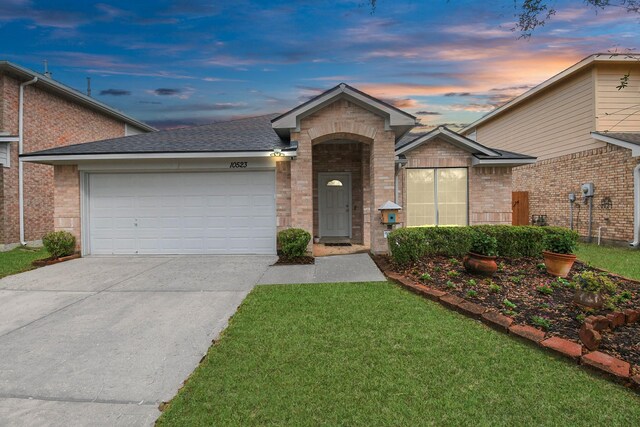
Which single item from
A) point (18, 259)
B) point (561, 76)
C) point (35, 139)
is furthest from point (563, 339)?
point (35, 139)

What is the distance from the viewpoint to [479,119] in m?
19.4

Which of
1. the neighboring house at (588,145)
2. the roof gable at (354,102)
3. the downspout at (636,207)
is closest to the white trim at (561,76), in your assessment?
the neighboring house at (588,145)

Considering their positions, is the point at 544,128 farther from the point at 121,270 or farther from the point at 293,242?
the point at 121,270

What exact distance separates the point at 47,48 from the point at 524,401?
65.3 ft

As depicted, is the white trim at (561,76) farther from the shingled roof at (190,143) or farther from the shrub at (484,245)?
the shingled roof at (190,143)

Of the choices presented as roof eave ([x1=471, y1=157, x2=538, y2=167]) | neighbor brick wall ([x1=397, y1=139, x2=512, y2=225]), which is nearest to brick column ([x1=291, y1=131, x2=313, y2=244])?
neighbor brick wall ([x1=397, y1=139, x2=512, y2=225])

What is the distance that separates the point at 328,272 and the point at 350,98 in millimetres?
4609

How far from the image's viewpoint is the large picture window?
405 inches

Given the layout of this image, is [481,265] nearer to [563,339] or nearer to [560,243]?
[560,243]

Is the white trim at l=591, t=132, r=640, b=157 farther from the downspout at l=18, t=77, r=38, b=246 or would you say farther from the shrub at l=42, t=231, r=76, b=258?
the downspout at l=18, t=77, r=38, b=246

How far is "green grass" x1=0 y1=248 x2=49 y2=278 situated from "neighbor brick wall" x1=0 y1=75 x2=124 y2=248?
115 centimetres

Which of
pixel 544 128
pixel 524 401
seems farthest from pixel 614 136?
pixel 524 401

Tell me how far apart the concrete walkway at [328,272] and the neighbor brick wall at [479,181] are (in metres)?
4.32

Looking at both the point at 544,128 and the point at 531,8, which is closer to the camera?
the point at 531,8
